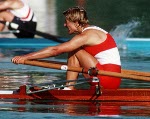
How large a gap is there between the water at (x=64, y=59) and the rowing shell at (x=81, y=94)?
0.28ft

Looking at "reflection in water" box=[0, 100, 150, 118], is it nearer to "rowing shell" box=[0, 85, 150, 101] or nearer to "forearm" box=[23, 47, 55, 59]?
"rowing shell" box=[0, 85, 150, 101]

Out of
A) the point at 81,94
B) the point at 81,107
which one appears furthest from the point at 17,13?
the point at 81,107

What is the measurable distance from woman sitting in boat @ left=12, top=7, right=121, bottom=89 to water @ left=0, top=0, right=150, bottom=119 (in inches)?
14.0

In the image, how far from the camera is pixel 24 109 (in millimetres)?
8297

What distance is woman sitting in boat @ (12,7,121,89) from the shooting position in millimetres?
8883

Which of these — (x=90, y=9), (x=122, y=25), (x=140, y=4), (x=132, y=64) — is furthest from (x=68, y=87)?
(x=140, y=4)

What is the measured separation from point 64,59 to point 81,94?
481cm

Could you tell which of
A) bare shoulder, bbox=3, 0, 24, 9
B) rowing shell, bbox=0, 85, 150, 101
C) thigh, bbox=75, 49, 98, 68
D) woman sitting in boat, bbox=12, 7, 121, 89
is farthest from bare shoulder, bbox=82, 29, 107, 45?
bare shoulder, bbox=3, 0, 24, 9

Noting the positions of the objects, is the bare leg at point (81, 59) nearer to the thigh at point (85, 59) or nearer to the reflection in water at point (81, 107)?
the thigh at point (85, 59)

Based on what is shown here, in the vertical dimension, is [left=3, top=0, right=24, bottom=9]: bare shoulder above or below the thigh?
above

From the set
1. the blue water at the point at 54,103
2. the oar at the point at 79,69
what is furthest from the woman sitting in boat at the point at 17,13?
the oar at the point at 79,69

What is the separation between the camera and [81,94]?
8773 millimetres

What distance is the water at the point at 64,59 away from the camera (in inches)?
318

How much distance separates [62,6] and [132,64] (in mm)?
11566
